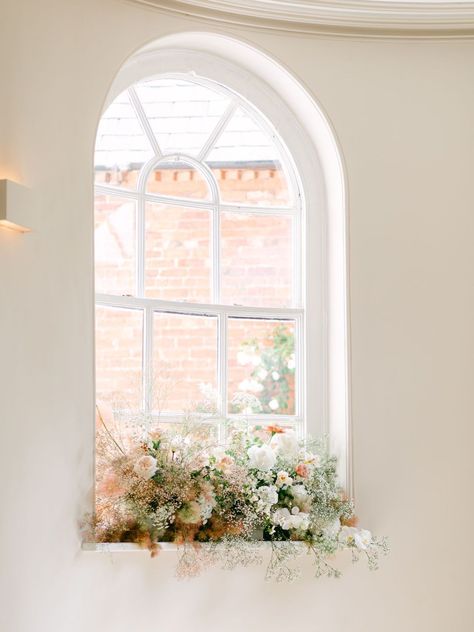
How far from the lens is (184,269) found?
12.0ft

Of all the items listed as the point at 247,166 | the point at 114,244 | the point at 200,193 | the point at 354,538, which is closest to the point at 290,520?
the point at 354,538

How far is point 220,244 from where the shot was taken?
12.2 feet

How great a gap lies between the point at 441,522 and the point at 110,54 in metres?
2.14

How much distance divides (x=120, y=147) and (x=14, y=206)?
0.86 m

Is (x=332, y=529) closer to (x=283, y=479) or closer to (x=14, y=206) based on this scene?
(x=283, y=479)

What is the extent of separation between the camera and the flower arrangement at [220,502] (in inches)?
124

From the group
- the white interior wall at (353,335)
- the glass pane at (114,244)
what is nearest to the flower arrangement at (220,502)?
the white interior wall at (353,335)

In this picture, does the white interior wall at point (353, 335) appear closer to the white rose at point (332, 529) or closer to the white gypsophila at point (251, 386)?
the white rose at point (332, 529)

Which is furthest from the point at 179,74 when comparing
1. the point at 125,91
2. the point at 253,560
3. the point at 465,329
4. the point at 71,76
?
the point at 253,560

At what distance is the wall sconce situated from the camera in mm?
2746

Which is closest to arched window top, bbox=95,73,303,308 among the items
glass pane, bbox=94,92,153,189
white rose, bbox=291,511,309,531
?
glass pane, bbox=94,92,153,189

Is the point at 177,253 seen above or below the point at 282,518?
above

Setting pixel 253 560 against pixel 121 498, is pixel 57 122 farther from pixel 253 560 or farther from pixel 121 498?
pixel 253 560

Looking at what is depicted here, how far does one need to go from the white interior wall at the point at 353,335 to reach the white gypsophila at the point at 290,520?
25 centimetres
